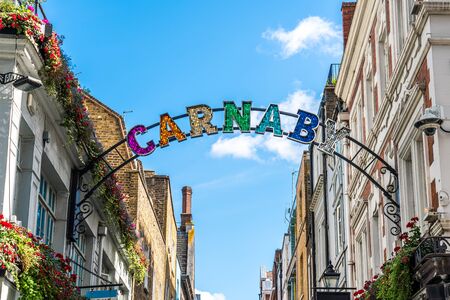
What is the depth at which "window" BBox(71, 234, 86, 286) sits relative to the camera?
23755 mm

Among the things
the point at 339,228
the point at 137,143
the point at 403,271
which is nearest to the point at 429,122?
the point at 403,271

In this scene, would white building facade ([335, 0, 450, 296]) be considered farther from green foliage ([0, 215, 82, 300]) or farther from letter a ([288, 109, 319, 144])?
green foliage ([0, 215, 82, 300])

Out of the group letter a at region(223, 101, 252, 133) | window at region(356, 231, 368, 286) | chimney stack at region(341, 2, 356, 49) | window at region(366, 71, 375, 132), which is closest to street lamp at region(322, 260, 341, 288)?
window at region(356, 231, 368, 286)

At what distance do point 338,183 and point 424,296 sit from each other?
16.6 metres

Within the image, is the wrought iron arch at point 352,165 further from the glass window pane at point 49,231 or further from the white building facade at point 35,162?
the glass window pane at point 49,231

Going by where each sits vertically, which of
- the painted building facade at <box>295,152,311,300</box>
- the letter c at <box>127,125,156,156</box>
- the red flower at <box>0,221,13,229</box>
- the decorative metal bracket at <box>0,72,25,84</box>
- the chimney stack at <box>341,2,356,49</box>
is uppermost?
the chimney stack at <box>341,2,356,49</box>

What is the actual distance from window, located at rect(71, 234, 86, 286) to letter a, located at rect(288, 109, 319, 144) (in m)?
5.98

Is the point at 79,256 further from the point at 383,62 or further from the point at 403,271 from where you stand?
the point at 403,271

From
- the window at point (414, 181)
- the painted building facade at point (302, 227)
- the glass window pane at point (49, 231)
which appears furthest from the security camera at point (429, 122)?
the painted building facade at point (302, 227)

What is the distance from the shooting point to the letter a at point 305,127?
22.4 m

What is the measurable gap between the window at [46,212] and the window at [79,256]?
2291mm

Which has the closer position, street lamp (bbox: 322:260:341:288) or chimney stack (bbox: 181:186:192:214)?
street lamp (bbox: 322:260:341:288)

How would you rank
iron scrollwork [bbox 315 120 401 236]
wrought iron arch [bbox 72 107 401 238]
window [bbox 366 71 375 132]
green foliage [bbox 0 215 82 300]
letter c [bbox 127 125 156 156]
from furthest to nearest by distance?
1. window [bbox 366 71 375 132]
2. letter c [bbox 127 125 156 156]
3. wrought iron arch [bbox 72 107 401 238]
4. iron scrollwork [bbox 315 120 401 236]
5. green foliage [bbox 0 215 82 300]

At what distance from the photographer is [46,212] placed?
20531mm
